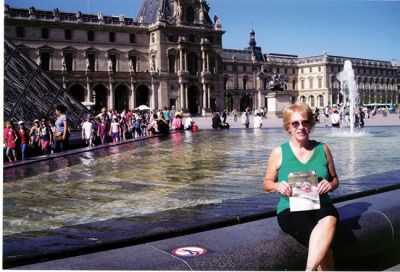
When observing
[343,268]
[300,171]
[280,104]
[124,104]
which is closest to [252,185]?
[343,268]

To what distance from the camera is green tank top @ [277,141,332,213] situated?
2506 millimetres

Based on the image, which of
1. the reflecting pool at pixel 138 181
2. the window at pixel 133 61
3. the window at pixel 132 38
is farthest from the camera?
the window at pixel 133 61

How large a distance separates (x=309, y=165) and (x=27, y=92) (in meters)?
10.8

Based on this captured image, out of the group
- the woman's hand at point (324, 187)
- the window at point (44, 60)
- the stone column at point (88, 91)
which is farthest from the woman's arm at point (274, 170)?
the stone column at point (88, 91)

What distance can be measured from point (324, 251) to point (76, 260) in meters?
1.22

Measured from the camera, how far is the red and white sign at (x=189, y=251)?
2494 millimetres

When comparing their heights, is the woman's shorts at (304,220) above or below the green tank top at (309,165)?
below

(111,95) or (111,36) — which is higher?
(111,36)

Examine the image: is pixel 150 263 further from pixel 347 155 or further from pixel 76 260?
pixel 347 155

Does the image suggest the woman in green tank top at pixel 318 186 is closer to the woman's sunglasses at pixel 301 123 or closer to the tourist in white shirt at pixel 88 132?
the woman's sunglasses at pixel 301 123

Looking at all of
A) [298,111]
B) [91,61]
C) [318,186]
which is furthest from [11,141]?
[91,61]

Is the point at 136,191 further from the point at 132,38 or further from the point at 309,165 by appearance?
the point at 132,38

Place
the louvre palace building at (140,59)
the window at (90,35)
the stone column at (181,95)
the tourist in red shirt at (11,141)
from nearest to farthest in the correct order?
the tourist in red shirt at (11,141)
the louvre palace building at (140,59)
the window at (90,35)
the stone column at (181,95)

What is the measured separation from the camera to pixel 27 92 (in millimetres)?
12094
